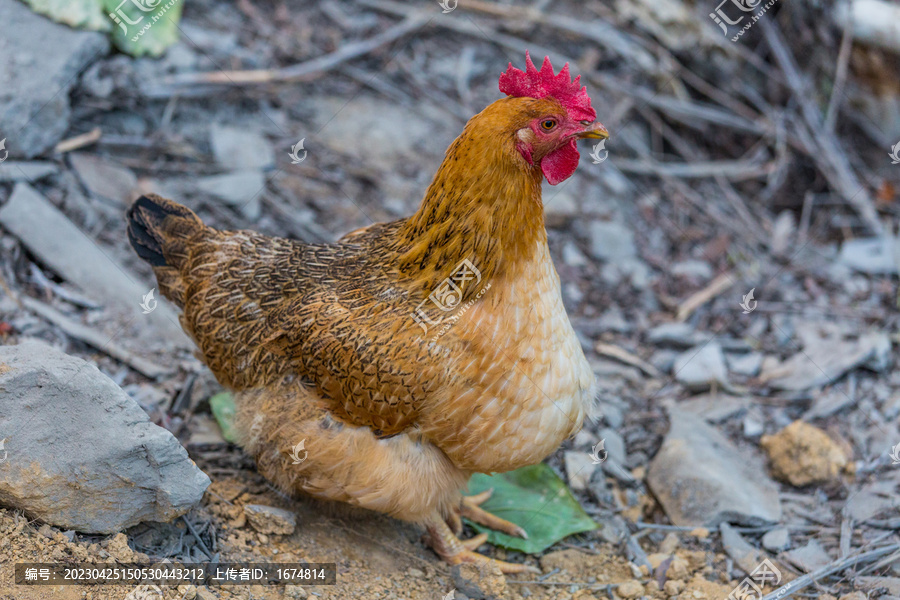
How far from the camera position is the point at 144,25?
579cm

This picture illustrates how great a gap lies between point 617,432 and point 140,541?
2983mm

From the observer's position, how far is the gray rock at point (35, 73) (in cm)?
507

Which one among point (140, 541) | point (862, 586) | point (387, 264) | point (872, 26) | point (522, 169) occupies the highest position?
point (872, 26)

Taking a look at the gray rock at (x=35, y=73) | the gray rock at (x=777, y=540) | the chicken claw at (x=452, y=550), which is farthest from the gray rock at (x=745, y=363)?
the gray rock at (x=35, y=73)

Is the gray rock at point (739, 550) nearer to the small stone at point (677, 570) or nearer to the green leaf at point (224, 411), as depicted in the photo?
the small stone at point (677, 570)

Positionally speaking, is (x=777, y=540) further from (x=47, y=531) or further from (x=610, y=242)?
(x=47, y=531)

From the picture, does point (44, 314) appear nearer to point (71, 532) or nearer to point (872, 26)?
point (71, 532)

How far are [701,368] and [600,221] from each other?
1881 mm

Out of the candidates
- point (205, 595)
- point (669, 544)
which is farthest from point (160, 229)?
point (669, 544)

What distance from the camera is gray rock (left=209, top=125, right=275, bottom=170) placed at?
612 cm

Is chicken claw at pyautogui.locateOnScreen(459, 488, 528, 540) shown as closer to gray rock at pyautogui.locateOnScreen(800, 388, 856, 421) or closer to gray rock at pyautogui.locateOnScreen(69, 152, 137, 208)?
gray rock at pyautogui.locateOnScreen(800, 388, 856, 421)

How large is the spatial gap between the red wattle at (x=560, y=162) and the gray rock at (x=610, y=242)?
127 inches

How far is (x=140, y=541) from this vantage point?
3332mm

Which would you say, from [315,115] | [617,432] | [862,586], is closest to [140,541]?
[617,432]
